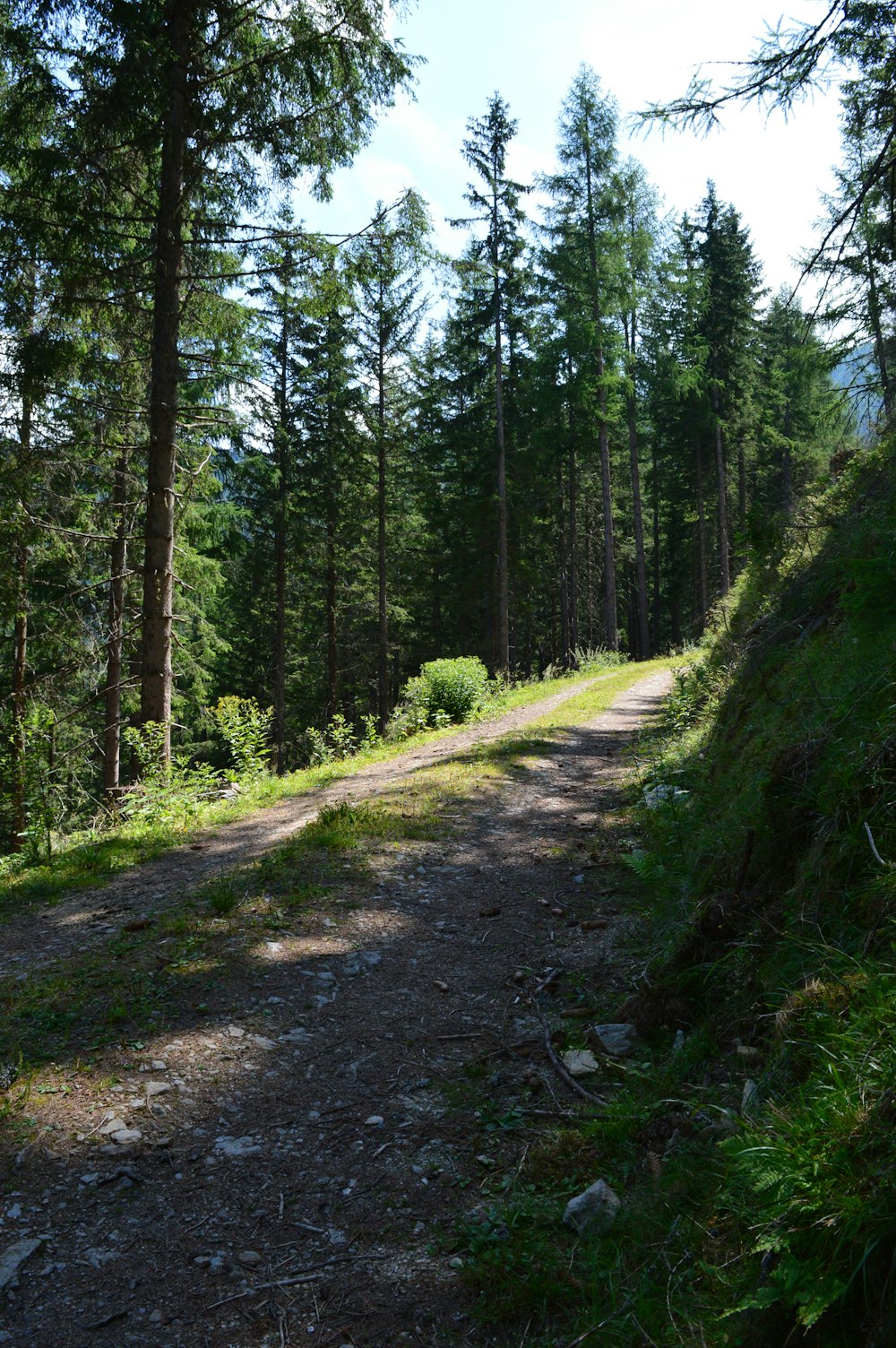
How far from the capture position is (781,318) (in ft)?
24.1

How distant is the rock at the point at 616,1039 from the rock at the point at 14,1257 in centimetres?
220

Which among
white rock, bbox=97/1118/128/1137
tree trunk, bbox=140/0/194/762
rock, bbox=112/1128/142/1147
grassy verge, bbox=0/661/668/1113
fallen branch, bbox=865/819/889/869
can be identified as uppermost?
tree trunk, bbox=140/0/194/762

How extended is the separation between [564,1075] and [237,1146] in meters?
1.33

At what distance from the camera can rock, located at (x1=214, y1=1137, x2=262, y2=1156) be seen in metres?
2.99

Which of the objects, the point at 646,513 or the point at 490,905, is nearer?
the point at 490,905

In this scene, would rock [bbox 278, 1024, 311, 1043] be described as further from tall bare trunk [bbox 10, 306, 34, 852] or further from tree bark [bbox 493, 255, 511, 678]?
tree bark [bbox 493, 255, 511, 678]

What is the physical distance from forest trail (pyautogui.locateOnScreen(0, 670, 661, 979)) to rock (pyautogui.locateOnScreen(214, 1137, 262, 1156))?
2160 mm

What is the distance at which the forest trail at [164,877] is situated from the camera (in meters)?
5.04

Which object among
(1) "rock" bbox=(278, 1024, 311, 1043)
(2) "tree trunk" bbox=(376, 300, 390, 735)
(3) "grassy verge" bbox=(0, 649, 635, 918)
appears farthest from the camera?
(2) "tree trunk" bbox=(376, 300, 390, 735)

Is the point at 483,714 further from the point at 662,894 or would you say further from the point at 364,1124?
the point at 364,1124

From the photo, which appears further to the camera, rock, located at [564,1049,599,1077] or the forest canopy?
the forest canopy

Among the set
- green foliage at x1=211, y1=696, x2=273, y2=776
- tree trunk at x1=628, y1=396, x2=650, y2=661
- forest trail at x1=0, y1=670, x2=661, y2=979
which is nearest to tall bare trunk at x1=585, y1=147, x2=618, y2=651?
tree trunk at x1=628, y1=396, x2=650, y2=661

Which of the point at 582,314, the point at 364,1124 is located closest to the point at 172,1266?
the point at 364,1124

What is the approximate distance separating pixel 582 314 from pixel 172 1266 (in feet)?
84.3
